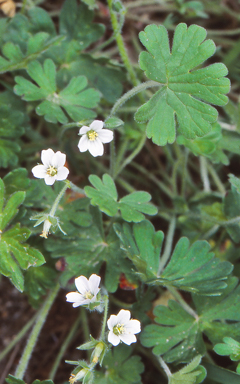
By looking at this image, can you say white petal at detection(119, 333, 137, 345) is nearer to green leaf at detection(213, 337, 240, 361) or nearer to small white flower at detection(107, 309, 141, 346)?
small white flower at detection(107, 309, 141, 346)

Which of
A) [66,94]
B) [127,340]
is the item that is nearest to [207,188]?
[66,94]

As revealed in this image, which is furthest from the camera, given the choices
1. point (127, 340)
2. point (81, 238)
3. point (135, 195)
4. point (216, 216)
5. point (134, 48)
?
point (134, 48)

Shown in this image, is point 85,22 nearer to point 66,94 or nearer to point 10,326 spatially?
point 66,94

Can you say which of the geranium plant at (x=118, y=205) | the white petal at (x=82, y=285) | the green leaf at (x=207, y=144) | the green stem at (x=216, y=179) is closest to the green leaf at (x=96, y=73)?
the geranium plant at (x=118, y=205)

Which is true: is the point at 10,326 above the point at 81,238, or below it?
below

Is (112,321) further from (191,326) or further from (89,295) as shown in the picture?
(191,326)

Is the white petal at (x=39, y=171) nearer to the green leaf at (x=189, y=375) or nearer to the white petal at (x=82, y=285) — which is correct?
the white petal at (x=82, y=285)

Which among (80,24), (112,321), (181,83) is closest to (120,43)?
(80,24)
